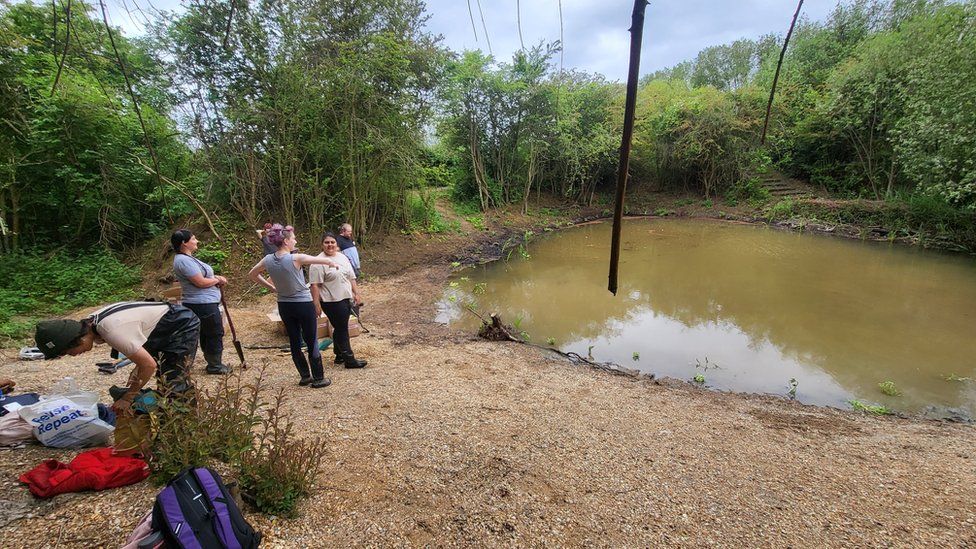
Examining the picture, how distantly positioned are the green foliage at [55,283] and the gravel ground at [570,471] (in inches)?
73.0

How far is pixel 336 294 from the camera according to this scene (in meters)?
3.94

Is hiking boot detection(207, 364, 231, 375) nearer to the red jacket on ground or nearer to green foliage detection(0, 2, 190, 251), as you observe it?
the red jacket on ground

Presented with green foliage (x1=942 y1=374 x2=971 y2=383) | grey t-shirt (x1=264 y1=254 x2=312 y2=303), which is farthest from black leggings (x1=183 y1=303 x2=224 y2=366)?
green foliage (x1=942 y1=374 x2=971 y2=383)

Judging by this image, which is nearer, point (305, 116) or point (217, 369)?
point (217, 369)

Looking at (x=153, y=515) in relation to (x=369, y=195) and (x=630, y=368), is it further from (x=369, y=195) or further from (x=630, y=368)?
(x=369, y=195)

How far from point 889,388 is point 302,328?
21.4 feet

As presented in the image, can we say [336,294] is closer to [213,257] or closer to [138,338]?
[138,338]

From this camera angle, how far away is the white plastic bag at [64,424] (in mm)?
2203

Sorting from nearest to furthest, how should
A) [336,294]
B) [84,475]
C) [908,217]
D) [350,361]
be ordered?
[84,475]
[336,294]
[350,361]
[908,217]

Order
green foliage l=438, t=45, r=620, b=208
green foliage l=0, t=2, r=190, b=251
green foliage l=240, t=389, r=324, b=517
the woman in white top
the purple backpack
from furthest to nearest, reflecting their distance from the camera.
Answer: green foliage l=438, t=45, r=620, b=208
green foliage l=0, t=2, r=190, b=251
the woman in white top
green foliage l=240, t=389, r=324, b=517
the purple backpack

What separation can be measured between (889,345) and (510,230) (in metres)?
11.3

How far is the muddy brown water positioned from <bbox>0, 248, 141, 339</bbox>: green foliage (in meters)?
5.82

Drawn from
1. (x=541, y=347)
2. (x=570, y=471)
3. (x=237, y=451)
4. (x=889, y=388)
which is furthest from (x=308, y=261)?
(x=889, y=388)

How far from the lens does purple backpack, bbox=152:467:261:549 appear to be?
1.40 metres
